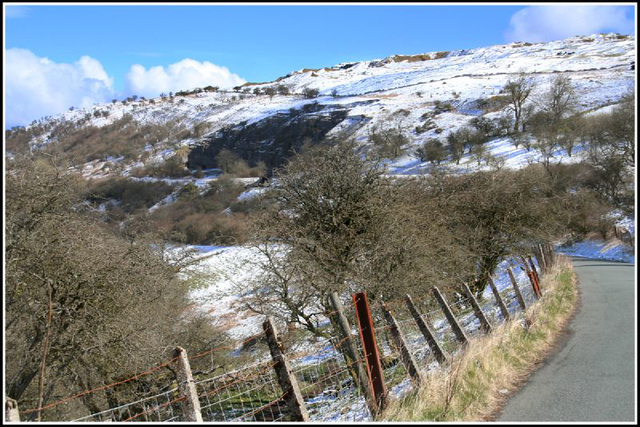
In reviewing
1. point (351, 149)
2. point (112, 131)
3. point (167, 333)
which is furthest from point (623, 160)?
point (112, 131)

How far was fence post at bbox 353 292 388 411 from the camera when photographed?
4691 millimetres

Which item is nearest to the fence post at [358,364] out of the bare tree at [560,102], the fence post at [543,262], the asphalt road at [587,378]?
the asphalt road at [587,378]

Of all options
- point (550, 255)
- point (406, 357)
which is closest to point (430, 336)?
point (406, 357)

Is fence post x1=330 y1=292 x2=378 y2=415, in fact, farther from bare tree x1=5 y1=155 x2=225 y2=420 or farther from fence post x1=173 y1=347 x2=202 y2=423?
bare tree x1=5 y1=155 x2=225 y2=420

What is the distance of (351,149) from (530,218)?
26.7ft

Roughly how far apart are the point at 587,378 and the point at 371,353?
346 cm

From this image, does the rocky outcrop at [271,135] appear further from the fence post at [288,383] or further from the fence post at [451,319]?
the fence post at [288,383]

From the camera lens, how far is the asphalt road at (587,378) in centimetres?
502

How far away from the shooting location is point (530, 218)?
18.0 m

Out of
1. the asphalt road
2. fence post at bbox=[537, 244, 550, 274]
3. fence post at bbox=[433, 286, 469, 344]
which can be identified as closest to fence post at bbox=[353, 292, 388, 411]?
the asphalt road

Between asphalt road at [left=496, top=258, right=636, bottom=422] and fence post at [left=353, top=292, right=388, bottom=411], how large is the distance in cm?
145

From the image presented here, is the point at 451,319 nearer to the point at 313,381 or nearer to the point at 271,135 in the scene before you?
the point at 313,381

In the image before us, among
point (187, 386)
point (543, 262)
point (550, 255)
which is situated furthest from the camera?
point (550, 255)

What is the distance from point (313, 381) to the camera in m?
10.6
